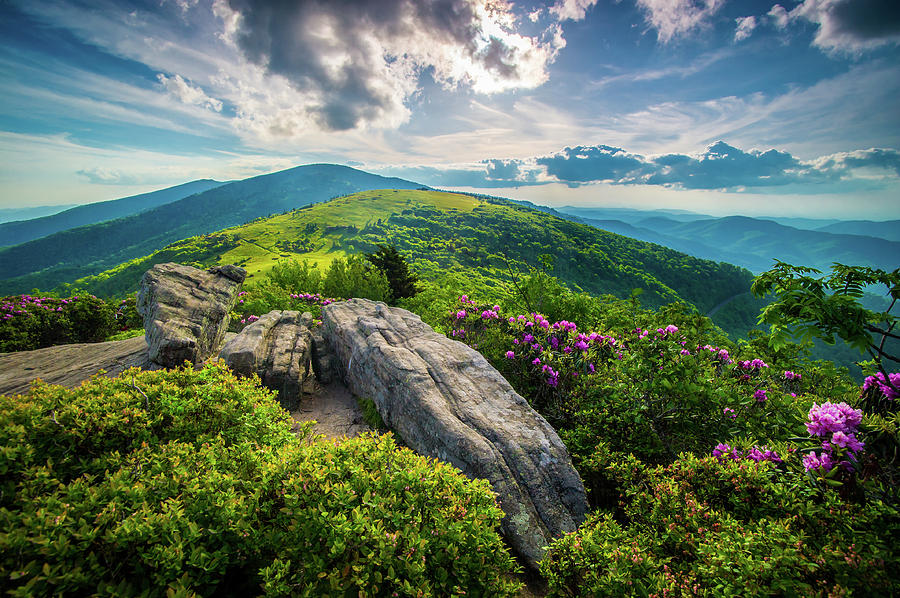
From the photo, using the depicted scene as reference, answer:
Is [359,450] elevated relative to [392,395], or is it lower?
elevated

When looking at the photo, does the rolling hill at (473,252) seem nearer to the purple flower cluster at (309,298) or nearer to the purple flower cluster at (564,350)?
the purple flower cluster at (309,298)

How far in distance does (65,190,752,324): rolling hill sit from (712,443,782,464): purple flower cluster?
258 ft

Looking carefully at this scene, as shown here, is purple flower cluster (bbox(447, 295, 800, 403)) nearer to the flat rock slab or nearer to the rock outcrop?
the rock outcrop

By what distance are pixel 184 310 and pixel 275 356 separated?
389 centimetres

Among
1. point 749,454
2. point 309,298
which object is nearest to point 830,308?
point 749,454

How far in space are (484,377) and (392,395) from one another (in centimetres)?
227

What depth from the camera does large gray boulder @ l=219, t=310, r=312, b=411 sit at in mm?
9164

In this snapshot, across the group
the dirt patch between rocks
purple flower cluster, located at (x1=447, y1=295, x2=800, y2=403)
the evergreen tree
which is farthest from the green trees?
the evergreen tree

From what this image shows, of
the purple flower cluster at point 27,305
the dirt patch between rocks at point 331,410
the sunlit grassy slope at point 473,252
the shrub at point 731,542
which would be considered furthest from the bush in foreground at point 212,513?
the sunlit grassy slope at point 473,252

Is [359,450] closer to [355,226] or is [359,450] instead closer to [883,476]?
[883,476]

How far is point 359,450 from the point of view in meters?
4.54

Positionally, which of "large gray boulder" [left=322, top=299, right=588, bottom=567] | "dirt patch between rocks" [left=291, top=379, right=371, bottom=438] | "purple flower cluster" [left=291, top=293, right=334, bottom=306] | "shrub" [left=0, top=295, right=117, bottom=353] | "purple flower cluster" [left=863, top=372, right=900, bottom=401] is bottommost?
"shrub" [left=0, top=295, right=117, bottom=353]

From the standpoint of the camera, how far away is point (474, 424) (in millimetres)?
6617

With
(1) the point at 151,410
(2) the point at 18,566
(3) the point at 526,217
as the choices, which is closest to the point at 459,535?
(2) the point at 18,566
